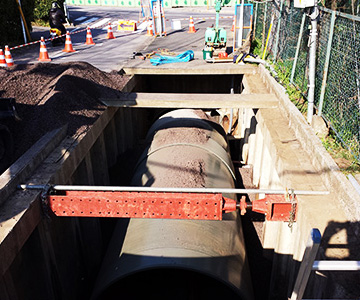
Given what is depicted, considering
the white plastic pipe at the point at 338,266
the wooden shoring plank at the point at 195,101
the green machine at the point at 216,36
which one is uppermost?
the green machine at the point at 216,36

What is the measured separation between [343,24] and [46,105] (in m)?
5.55

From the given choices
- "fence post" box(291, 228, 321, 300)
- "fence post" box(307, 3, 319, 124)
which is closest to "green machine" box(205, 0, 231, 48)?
"fence post" box(307, 3, 319, 124)

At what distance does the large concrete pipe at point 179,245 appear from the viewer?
466 cm

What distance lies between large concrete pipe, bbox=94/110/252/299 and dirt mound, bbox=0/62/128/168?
5.36ft

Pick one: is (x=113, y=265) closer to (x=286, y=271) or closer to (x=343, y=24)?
(x=286, y=271)

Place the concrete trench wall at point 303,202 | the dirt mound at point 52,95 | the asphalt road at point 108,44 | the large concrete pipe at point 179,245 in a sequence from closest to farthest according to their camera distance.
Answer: the concrete trench wall at point 303,202 → the large concrete pipe at point 179,245 → the dirt mound at point 52,95 → the asphalt road at point 108,44

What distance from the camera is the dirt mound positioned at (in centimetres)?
671

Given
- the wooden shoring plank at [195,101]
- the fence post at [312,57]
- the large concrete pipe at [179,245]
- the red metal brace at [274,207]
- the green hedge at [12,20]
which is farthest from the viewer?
the green hedge at [12,20]

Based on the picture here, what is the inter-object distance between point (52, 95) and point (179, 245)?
4.46 metres

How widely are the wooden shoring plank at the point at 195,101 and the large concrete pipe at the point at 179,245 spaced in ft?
3.11

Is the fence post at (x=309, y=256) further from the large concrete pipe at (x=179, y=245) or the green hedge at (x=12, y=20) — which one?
the green hedge at (x=12, y=20)

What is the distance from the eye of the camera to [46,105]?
715cm

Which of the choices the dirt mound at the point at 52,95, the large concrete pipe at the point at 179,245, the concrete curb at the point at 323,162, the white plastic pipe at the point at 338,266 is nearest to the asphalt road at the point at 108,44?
the dirt mound at the point at 52,95

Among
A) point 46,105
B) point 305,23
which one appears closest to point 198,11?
point 305,23
